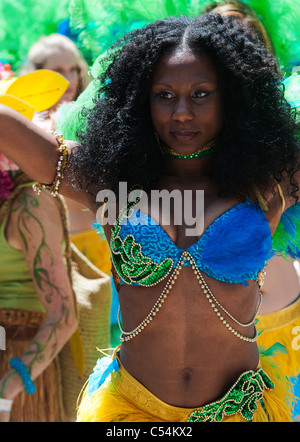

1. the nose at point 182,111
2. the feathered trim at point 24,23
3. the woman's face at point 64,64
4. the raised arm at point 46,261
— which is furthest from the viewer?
the feathered trim at point 24,23

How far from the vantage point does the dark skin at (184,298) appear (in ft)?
9.34

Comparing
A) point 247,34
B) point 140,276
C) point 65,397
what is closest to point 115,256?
point 140,276

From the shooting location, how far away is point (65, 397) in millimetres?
4312

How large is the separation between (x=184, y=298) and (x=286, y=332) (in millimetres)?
1514

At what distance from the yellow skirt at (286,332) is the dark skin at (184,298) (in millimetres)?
1213

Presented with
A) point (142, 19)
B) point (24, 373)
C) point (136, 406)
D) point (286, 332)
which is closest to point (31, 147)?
point (136, 406)

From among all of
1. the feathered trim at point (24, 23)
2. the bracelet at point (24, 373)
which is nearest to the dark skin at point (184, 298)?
the bracelet at point (24, 373)

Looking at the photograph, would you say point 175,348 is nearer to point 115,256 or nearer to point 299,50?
point 115,256

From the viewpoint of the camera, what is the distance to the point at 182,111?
2801mm

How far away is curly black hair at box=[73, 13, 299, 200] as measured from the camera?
9.54 feet

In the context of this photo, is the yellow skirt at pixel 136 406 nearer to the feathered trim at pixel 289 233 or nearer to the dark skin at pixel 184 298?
the dark skin at pixel 184 298

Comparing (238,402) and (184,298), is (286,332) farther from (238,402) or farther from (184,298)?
(184,298)

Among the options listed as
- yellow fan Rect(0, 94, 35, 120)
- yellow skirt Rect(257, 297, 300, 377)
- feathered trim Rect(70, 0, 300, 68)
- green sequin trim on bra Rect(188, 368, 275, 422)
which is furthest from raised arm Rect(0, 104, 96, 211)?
yellow skirt Rect(257, 297, 300, 377)

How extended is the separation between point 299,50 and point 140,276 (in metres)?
1.89
